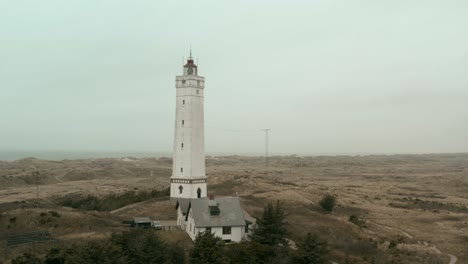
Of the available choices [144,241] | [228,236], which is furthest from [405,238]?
[144,241]

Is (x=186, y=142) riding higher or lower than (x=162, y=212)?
higher

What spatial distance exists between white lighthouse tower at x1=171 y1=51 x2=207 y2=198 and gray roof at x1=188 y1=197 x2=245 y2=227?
35.1ft

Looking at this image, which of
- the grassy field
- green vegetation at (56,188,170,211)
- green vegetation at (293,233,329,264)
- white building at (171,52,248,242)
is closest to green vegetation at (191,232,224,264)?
green vegetation at (293,233,329,264)

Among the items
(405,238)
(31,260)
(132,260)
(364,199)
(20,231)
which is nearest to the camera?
(31,260)

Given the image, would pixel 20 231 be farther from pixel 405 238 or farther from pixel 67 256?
pixel 405 238

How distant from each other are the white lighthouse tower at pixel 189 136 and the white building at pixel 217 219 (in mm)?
9800

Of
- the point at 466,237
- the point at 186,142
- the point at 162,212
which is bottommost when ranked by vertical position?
the point at 466,237

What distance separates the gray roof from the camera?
142 feet

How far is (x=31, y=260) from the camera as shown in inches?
1243

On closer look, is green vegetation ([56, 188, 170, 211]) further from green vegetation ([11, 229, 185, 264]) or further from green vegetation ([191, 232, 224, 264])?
green vegetation ([191, 232, 224, 264])

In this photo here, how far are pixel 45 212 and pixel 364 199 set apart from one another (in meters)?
56.3

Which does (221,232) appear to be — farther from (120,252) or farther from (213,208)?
(120,252)

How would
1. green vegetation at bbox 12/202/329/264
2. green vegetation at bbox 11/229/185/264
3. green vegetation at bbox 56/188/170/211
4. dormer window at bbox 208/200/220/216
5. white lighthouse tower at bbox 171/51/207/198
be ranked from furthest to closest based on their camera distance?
green vegetation at bbox 56/188/170/211, white lighthouse tower at bbox 171/51/207/198, dormer window at bbox 208/200/220/216, green vegetation at bbox 12/202/329/264, green vegetation at bbox 11/229/185/264

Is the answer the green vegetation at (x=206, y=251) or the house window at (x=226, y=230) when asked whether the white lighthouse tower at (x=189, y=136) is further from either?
the green vegetation at (x=206, y=251)
